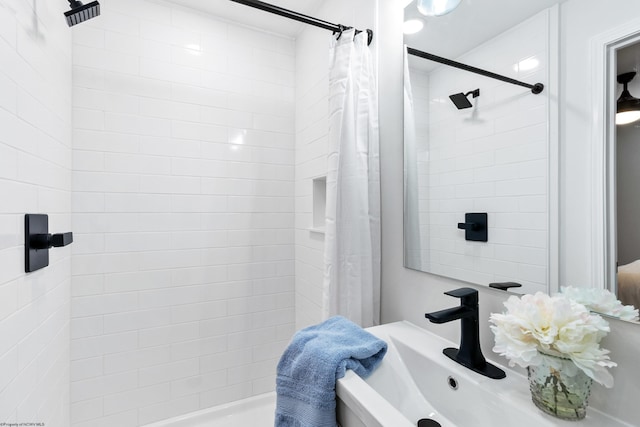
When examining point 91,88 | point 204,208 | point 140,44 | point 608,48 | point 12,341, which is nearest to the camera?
point 608,48

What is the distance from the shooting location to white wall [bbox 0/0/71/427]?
85 cm

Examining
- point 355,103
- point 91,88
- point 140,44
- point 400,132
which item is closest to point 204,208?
point 91,88

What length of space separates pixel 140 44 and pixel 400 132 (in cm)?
155

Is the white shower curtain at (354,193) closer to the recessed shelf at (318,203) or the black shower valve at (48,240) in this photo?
the recessed shelf at (318,203)

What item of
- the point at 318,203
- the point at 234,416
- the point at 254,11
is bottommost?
the point at 234,416

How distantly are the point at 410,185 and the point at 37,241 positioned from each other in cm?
135

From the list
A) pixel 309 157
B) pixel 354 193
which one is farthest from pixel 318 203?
pixel 354 193

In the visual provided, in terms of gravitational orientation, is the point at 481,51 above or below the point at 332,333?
above

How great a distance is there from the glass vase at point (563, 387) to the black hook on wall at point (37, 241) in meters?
1.37

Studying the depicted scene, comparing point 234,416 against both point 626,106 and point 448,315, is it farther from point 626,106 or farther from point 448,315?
point 626,106

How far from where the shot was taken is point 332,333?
0.92 m

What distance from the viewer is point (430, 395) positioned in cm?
87

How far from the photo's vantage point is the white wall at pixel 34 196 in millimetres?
854

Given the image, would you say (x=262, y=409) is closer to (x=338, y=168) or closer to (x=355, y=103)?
(x=338, y=168)
